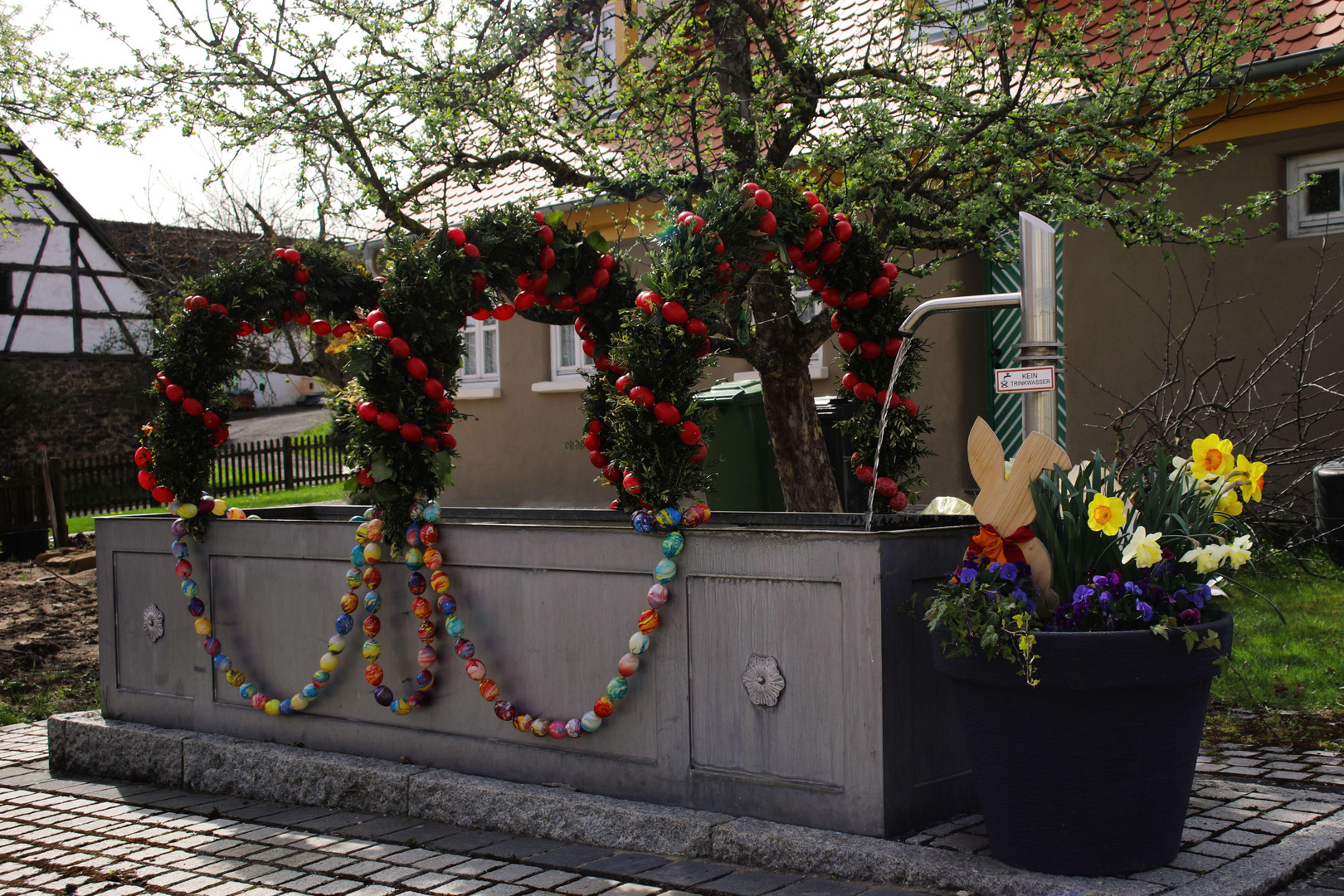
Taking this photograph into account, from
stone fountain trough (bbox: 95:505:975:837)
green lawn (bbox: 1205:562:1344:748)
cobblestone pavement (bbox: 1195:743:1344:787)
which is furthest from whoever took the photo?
green lawn (bbox: 1205:562:1344:748)

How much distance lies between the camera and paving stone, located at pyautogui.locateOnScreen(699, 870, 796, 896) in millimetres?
3453

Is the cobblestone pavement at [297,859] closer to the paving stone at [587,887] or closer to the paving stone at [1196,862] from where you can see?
the paving stone at [587,887]

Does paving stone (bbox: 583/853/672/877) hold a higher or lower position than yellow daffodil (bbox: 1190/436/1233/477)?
lower


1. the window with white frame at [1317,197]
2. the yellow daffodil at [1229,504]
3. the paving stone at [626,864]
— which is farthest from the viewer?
the window with white frame at [1317,197]

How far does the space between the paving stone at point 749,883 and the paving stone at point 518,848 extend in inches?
28.7

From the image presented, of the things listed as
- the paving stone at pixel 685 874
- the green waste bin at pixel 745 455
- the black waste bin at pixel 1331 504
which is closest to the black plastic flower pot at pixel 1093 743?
the paving stone at pixel 685 874

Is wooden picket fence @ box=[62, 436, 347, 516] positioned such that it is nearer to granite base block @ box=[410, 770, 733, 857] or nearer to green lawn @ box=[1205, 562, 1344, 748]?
green lawn @ box=[1205, 562, 1344, 748]

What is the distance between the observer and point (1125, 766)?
319cm

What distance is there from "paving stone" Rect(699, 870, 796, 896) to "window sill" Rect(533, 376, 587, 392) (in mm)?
10802

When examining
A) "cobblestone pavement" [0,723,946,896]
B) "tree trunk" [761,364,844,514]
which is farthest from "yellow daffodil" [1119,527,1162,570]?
"tree trunk" [761,364,844,514]

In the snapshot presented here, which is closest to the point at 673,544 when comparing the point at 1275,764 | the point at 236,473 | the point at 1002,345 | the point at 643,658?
the point at 643,658

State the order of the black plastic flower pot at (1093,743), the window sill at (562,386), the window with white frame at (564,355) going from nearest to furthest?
the black plastic flower pot at (1093,743), the window sill at (562,386), the window with white frame at (564,355)

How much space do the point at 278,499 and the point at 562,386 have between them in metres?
9.47

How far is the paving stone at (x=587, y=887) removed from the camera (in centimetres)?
356
